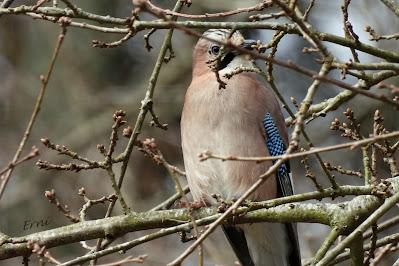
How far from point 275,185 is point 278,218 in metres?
1.80

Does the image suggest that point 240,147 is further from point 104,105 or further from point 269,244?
point 104,105

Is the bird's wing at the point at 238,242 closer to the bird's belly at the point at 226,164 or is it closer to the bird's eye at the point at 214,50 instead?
the bird's belly at the point at 226,164

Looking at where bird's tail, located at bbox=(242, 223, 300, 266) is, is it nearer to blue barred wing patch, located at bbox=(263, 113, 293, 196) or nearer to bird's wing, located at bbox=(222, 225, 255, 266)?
bird's wing, located at bbox=(222, 225, 255, 266)

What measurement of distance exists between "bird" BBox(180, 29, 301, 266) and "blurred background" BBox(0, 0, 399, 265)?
1971 mm

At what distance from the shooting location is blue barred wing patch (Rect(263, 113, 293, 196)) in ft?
21.0

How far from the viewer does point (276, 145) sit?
253 inches

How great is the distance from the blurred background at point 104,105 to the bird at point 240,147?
6.47 feet

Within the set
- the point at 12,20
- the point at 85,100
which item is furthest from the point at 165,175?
the point at 12,20

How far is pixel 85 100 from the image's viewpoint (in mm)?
10258

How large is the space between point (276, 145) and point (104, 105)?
3993 mm

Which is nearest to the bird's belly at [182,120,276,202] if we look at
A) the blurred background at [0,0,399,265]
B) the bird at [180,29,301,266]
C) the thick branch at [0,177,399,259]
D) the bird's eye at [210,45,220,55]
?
the bird at [180,29,301,266]

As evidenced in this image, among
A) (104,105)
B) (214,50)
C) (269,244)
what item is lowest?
(269,244)

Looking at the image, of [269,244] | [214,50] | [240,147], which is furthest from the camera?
[214,50]

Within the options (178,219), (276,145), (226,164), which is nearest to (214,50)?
(276,145)
